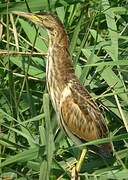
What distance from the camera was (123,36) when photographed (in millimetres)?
3494

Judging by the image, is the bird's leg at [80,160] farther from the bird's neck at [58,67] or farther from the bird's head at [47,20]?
the bird's head at [47,20]

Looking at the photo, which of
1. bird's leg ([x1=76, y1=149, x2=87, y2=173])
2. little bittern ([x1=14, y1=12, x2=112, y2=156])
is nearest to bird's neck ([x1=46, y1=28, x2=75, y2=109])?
little bittern ([x1=14, y1=12, x2=112, y2=156])

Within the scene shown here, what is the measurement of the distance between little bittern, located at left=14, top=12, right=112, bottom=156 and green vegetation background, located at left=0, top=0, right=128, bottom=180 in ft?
0.25

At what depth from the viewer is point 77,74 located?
11.6 feet

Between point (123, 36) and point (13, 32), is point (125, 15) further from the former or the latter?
point (13, 32)

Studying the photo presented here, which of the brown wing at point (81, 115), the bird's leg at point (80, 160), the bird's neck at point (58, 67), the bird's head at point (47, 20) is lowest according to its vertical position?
the bird's leg at point (80, 160)

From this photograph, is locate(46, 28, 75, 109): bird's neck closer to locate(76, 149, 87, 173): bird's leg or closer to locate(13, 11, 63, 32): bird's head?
locate(13, 11, 63, 32): bird's head

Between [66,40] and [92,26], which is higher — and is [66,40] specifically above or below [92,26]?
below

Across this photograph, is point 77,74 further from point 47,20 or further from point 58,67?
point 47,20

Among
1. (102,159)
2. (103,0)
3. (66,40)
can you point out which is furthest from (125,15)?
(102,159)

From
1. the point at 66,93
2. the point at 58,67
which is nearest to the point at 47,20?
the point at 58,67

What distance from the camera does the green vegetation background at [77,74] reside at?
3.07 meters

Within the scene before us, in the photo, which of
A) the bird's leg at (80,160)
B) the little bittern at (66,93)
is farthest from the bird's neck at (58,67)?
the bird's leg at (80,160)

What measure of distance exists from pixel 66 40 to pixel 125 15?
2.12 ft
